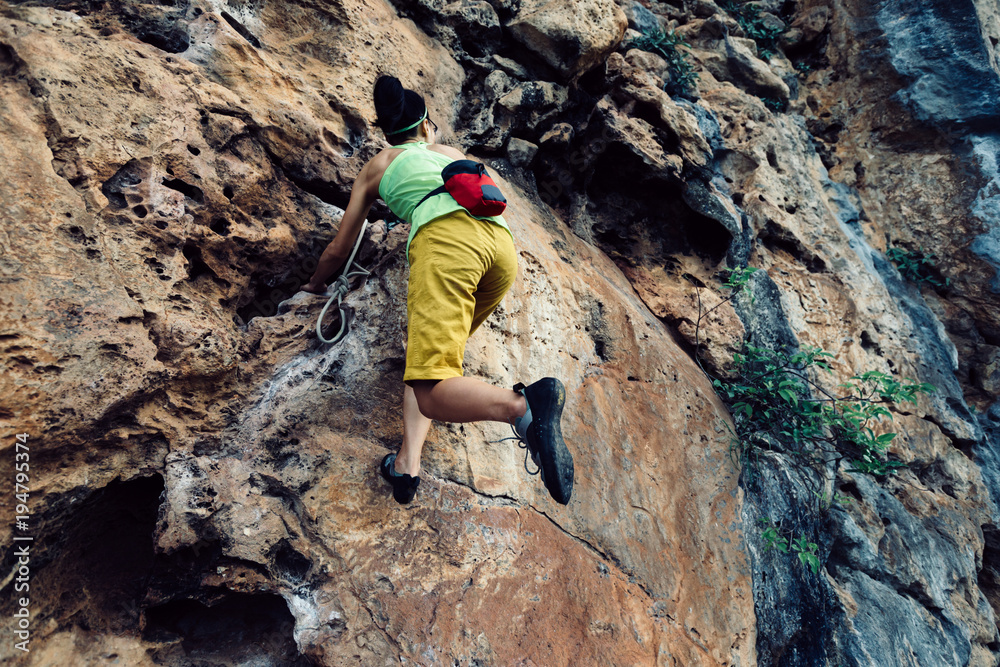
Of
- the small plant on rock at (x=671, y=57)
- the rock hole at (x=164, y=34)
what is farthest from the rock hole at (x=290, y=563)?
the small plant on rock at (x=671, y=57)

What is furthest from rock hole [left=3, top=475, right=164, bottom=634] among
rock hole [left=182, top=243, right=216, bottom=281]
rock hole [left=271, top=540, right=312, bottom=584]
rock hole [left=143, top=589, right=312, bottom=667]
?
rock hole [left=182, top=243, right=216, bottom=281]

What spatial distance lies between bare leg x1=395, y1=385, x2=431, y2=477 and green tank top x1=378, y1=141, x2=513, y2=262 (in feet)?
2.18

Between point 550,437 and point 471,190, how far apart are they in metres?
1.04

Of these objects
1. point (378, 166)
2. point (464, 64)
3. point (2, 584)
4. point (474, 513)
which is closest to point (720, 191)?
point (464, 64)

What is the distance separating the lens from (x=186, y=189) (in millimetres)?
2643

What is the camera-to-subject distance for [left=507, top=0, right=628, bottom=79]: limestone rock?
409 cm

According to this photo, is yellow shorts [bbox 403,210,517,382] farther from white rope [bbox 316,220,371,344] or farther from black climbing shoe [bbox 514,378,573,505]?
white rope [bbox 316,220,371,344]

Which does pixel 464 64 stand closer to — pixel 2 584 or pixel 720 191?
pixel 720 191

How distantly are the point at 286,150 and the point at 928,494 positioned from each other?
206 inches

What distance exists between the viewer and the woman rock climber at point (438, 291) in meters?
1.97

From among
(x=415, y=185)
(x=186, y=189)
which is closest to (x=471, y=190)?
(x=415, y=185)

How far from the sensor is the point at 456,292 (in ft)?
7.13

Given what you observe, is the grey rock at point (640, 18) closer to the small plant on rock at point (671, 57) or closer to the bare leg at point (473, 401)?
the small plant on rock at point (671, 57)

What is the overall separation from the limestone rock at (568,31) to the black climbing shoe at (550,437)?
3195 mm
